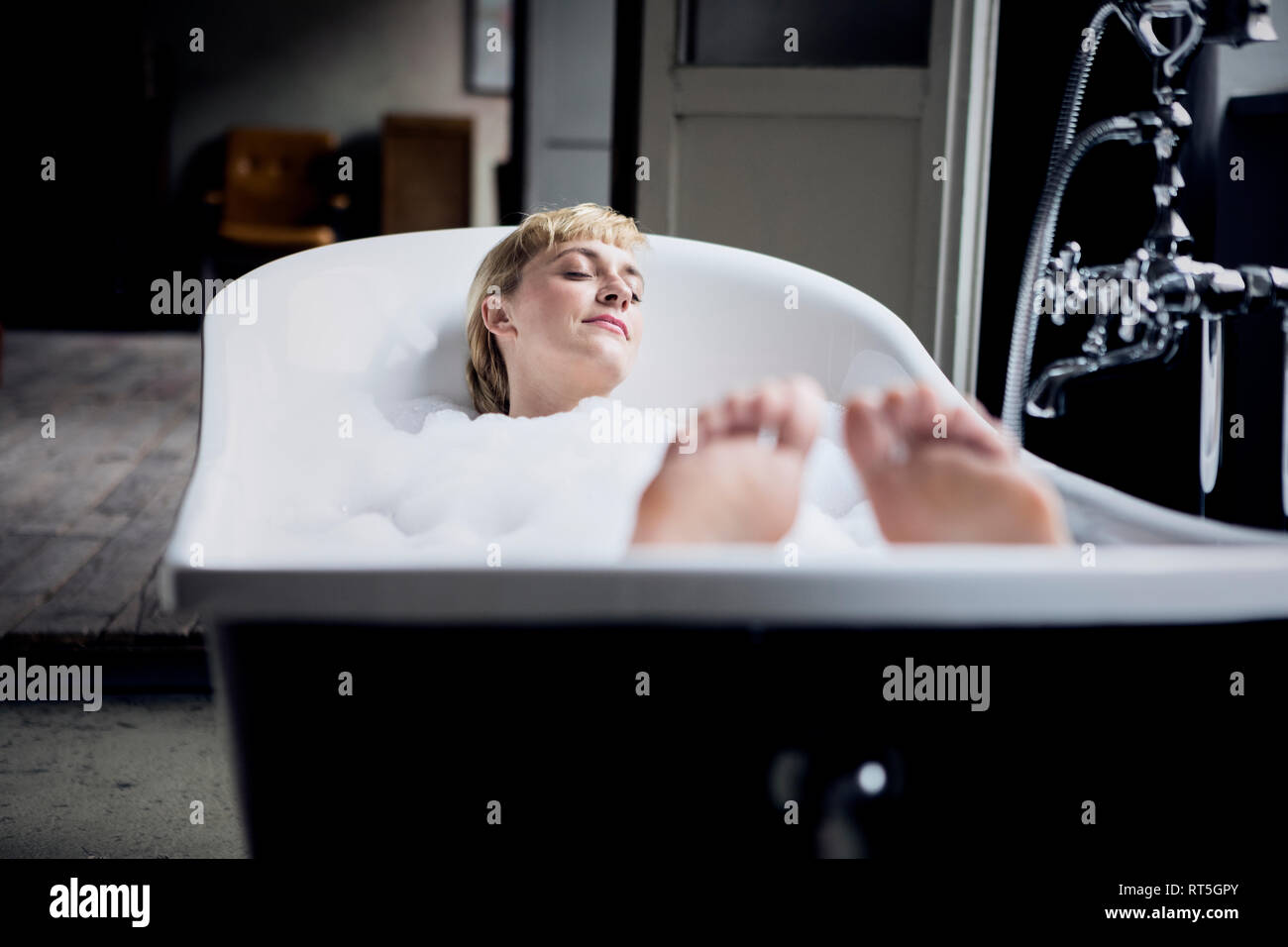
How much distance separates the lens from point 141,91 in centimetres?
550

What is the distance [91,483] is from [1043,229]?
7.29 ft

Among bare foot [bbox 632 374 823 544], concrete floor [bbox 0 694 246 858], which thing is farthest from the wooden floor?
bare foot [bbox 632 374 823 544]

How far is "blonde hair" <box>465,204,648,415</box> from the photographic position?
152cm

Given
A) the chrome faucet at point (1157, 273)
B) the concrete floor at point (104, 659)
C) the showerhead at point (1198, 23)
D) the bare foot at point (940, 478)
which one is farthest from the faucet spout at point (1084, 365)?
the concrete floor at point (104, 659)

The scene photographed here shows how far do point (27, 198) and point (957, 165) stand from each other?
4973 millimetres

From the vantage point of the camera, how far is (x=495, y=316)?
1.53 metres

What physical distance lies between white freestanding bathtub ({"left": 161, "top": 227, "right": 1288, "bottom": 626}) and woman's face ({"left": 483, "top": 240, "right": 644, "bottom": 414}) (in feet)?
0.48

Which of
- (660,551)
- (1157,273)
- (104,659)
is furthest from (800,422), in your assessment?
(104,659)

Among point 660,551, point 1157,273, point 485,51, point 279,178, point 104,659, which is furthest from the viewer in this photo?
point 485,51

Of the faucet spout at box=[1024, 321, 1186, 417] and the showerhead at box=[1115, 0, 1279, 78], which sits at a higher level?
the showerhead at box=[1115, 0, 1279, 78]

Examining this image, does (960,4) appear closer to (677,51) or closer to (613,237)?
(677,51)

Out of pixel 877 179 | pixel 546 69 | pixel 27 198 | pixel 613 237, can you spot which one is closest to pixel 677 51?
pixel 877 179

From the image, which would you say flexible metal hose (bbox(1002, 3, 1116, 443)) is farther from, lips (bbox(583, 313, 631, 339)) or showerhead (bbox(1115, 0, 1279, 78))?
lips (bbox(583, 313, 631, 339))

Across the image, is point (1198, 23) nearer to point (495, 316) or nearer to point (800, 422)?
point (800, 422)
